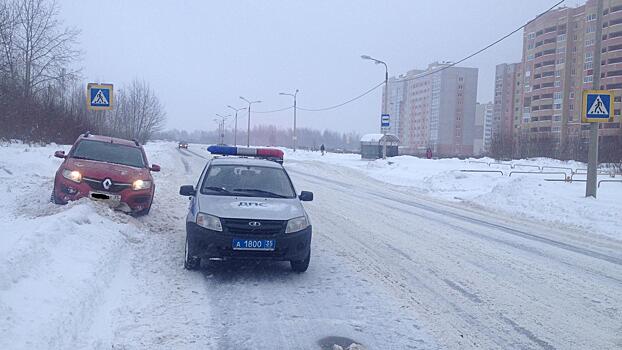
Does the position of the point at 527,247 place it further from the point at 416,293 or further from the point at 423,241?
the point at 416,293

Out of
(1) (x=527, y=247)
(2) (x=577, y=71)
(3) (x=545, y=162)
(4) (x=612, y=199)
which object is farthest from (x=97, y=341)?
(2) (x=577, y=71)

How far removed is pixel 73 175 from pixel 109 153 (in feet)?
A: 5.20

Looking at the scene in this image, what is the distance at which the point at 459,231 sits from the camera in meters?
11.2

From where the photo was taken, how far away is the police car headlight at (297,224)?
6775 millimetres

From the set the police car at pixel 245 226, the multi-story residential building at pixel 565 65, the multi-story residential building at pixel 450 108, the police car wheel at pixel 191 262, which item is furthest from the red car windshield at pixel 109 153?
the multi-story residential building at pixel 450 108

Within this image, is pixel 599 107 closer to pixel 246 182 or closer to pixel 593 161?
pixel 593 161

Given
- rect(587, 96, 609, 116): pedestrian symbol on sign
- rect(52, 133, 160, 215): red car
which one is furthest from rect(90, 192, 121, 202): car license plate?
rect(587, 96, 609, 116): pedestrian symbol on sign

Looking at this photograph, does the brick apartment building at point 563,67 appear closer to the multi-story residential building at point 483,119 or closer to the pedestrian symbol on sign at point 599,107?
the multi-story residential building at point 483,119

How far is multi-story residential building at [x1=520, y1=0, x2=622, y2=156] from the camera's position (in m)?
73.4

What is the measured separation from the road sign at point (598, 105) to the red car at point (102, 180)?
512 inches

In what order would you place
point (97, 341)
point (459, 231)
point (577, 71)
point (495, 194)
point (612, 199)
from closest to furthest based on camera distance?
point (97, 341)
point (459, 231)
point (612, 199)
point (495, 194)
point (577, 71)

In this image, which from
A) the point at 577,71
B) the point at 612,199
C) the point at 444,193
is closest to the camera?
the point at 612,199

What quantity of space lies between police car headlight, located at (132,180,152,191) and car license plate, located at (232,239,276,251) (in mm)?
4529

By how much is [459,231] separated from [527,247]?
1737 mm
